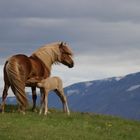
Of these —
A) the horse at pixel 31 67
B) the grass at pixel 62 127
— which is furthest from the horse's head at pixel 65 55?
the grass at pixel 62 127

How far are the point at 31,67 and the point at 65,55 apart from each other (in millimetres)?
2815

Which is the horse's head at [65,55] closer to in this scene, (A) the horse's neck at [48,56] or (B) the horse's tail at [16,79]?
(A) the horse's neck at [48,56]

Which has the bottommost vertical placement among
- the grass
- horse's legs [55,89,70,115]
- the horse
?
the grass

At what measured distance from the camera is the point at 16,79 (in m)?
24.4

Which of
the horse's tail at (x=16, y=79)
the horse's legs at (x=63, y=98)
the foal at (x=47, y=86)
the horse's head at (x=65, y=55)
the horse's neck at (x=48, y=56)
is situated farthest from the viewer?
the horse's head at (x=65, y=55)

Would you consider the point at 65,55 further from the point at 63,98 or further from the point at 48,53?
the point at 63,98

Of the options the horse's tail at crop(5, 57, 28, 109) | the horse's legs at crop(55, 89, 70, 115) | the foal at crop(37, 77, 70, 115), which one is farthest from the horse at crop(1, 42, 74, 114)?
the horse's legs at crop(55, 89, 70, 115)

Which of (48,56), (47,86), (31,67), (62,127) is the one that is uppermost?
(48,56)

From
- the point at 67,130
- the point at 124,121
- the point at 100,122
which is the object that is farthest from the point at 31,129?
the point at 124,121

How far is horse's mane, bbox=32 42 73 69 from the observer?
1049 inches

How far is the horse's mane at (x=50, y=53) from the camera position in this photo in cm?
2664

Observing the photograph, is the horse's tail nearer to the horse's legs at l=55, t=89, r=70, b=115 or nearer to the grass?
the grass

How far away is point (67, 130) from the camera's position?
21.3m

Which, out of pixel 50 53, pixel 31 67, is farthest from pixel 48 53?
pixel 31 67
